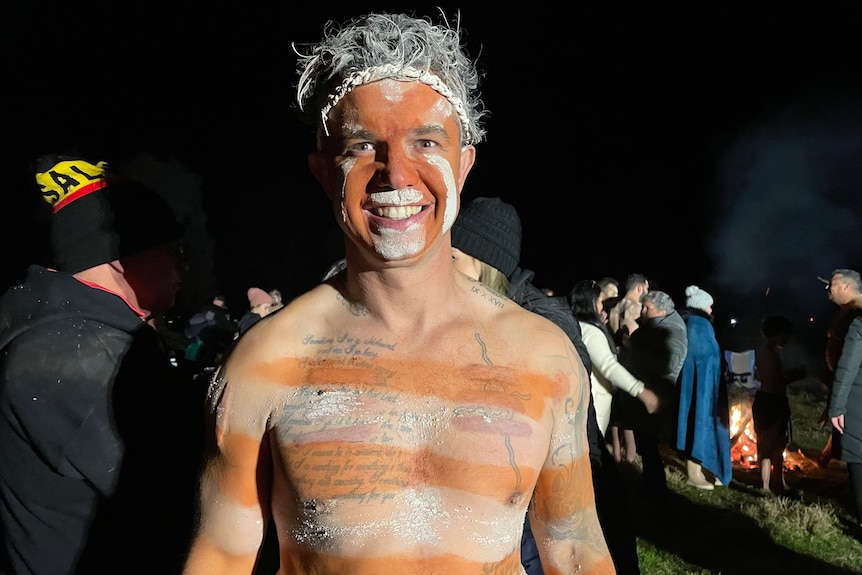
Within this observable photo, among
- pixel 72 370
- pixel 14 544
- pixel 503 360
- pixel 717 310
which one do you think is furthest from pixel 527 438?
pixel 717 310

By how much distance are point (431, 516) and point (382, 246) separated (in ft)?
2.44

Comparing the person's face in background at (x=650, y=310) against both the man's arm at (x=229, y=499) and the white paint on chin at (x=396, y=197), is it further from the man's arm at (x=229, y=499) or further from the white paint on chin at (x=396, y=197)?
the man's arm at (x=229, y=499)

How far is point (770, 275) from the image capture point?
1819 cm

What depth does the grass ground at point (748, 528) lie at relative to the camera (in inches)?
201

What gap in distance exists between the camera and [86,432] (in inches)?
83.4

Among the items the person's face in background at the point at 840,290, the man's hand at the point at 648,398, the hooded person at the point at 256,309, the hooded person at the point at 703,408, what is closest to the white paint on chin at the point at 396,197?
the man's hand at the point at 648,398

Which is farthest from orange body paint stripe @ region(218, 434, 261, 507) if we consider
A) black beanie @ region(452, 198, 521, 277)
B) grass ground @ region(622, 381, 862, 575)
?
grass ground @ region(622, 381, 862, 575)

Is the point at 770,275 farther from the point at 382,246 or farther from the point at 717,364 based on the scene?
the point at 382,246

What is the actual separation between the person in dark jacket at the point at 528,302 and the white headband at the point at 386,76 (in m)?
1.13

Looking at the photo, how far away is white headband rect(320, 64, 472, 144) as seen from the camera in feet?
5.78

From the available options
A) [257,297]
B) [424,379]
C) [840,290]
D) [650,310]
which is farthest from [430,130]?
[257,297]

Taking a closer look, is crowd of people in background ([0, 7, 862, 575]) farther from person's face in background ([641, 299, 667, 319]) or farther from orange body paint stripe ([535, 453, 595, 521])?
person's face in background ([641, 299, 667, 319])

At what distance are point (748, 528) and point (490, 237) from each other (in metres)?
4.56

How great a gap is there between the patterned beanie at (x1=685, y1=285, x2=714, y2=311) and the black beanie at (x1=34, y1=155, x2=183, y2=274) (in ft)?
18.4
